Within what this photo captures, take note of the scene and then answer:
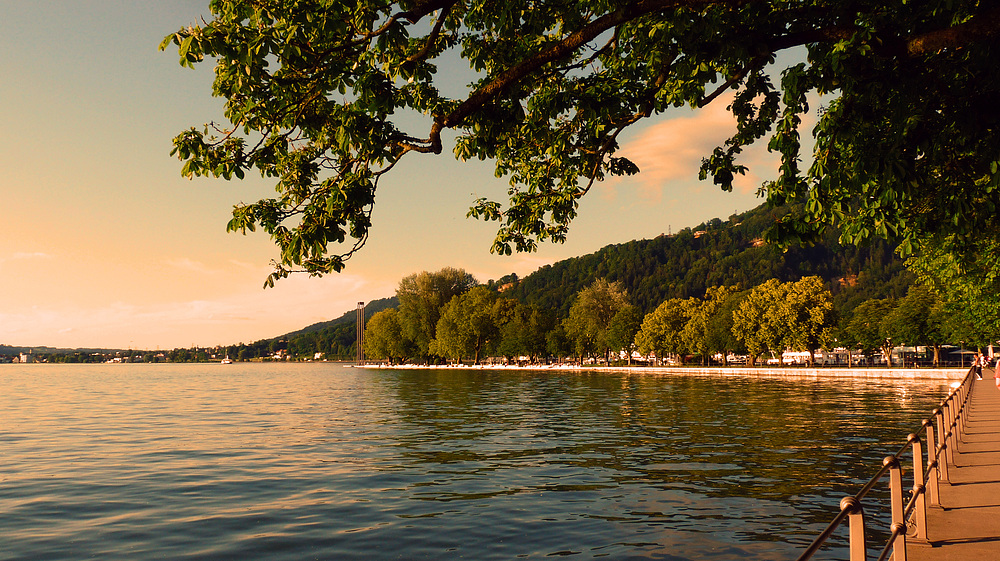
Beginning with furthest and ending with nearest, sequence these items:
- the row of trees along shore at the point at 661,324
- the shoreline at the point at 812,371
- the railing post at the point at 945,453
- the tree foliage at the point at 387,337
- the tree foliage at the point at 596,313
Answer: the tree foliage at the point at 387,337
the tree foliage at the point at 596,313
the row of trees along shore at the point at 661,324
the shoreline at the point at 812,371
the railing post at the point at 945,453

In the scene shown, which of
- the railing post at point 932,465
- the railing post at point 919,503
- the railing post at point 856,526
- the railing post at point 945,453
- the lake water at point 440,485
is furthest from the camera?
the lake water at point 440,485

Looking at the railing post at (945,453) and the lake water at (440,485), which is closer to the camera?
the railing post at (945,453)

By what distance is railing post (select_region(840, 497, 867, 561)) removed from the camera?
5473mm

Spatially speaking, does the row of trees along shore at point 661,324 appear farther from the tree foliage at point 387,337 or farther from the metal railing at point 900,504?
the metal railing at point 900,504

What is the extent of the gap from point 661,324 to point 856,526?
433 feet

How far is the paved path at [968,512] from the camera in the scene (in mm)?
8703

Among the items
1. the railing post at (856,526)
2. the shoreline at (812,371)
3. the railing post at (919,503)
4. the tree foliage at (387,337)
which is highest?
the tree foliage at (387,337)

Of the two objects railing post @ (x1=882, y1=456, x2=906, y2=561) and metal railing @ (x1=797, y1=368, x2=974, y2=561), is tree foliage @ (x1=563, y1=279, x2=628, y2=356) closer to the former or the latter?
metal railing @ (x1=797, y1=368, x2=974, y2=561)

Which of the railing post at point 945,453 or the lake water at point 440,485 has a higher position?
the railing post at point 945,453

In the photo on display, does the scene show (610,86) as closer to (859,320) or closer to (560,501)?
(560,501)

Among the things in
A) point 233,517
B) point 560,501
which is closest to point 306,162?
point 233,517

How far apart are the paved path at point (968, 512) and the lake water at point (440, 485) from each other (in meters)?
2.47

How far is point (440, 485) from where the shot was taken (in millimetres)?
19734

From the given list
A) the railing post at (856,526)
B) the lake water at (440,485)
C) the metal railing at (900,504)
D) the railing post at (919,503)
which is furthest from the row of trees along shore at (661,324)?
the railing post at (856,526)
